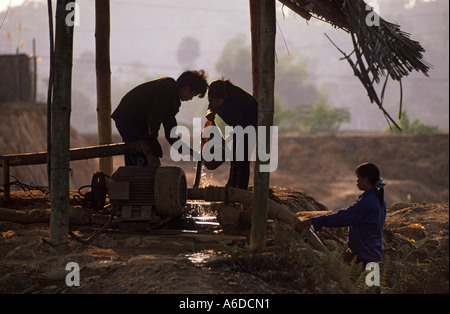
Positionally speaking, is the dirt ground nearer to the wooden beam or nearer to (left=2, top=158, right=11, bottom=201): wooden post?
(left=2, top=158, right=11, bottom=201): wooden post

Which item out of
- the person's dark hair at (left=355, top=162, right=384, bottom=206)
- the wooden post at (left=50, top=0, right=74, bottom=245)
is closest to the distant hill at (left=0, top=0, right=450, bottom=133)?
the wooden post at (left=50, top=0, right=74, bottom=245)

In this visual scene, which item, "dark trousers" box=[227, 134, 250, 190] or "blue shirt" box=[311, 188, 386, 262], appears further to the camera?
"dark trousers" box=[227, 134, 250, 190]

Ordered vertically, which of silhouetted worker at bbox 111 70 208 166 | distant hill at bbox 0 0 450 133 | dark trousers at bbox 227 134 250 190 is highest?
distant hill at bbox 0 0 450 133

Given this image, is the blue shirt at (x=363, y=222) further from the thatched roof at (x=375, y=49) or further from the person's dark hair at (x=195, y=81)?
the person's dark hair at (x=195, y=81)

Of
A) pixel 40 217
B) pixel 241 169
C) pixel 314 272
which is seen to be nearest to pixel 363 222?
A: pixel 314 272

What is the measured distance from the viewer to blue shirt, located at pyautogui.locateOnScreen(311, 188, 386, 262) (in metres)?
5.01

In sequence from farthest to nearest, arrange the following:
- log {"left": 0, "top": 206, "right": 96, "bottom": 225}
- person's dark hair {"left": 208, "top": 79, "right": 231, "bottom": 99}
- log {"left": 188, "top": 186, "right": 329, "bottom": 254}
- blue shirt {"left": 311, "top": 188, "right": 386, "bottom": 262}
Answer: log {"left": 0, "top": 206, "right": 96, "bottom": 225} → person's dark hair {"left": 208, "top": 79, "right": 231, "bottom": 99} → log {"left": 188, "top": 186, "right": 329, "bottom": 254} → blue shirt {"left": 311, "top": 188, "right": 386, "bottom": 262}

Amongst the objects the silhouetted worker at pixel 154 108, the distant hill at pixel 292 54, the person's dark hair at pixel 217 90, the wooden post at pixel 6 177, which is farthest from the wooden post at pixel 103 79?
the distant hill at pixel 292 54

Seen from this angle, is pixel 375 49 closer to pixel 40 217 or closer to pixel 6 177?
pixel 40 217

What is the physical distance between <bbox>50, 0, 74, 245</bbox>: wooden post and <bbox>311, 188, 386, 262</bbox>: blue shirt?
2.46 m

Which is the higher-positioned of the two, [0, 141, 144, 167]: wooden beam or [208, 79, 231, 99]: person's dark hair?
[208, 79, 231, 99]: person's dark hair

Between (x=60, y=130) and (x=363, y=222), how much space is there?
120 inches

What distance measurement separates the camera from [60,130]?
18.0ft
